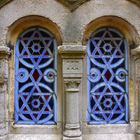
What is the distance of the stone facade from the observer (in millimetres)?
2494

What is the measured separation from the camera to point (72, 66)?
249 cm

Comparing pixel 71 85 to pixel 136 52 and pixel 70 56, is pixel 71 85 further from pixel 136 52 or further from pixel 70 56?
pixel 136 52

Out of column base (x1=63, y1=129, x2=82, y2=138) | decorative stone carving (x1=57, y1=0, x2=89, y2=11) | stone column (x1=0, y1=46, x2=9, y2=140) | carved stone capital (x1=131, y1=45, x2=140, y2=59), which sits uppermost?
decorative stone carving (x1=57, y1=0, x2=89, y2=11)

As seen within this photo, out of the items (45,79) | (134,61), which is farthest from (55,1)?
(134,61)

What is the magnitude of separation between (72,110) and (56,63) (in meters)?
0.52

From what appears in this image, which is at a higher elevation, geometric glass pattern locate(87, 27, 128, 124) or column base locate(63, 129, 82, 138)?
geometric glass pattern locate(87, 27, 128, 124)

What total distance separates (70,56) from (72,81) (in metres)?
0.25

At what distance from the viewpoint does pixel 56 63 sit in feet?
8.59

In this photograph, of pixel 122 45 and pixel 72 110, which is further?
pixel 122 45

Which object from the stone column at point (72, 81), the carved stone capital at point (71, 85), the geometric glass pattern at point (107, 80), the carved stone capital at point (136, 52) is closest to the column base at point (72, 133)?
the stone column at point (72, 81)

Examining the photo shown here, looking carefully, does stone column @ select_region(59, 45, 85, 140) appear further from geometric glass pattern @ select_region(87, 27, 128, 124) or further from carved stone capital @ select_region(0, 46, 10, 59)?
carved stone capital @ select_region(0, 46, 10, 59)

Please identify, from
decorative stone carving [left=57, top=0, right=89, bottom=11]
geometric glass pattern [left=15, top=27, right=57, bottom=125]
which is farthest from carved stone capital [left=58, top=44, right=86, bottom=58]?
decorative stone carving [left=57, top=0, right=89, bottom=11]

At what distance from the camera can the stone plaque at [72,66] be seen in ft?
8.16

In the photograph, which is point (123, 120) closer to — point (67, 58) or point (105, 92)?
point (105, 92)
